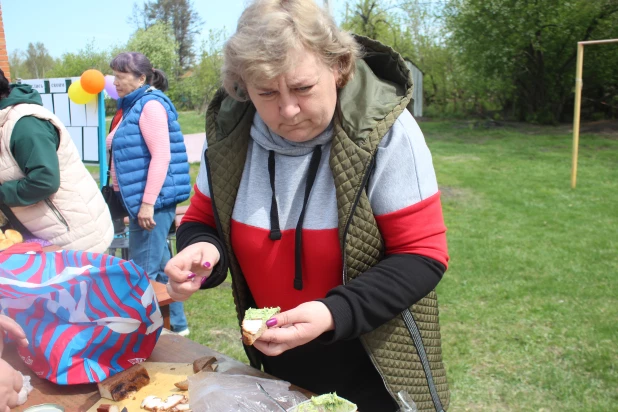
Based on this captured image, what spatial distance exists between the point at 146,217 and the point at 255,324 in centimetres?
245

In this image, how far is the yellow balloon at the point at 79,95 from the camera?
5012mm

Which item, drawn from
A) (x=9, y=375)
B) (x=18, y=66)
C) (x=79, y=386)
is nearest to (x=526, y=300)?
(x=79, y=386)

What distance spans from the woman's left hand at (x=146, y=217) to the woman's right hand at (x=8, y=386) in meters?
2.18

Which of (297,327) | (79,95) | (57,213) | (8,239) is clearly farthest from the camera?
(79,95)

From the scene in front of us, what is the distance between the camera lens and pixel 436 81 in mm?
21438

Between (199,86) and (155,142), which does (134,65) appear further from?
(199,86)

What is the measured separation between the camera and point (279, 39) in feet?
3.80

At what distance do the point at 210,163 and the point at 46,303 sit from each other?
53 centimetres

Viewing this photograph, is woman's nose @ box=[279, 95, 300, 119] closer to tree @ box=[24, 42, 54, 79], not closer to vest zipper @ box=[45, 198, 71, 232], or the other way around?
vest zipper @ box=[45, 198, 71, 232]

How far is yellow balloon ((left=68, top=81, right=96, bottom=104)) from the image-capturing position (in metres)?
5.01

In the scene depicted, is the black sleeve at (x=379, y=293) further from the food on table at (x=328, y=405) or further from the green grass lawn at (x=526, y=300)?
the green grass lawn at (x=526, y=300)

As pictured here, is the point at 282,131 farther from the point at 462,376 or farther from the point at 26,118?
the point at 462,376

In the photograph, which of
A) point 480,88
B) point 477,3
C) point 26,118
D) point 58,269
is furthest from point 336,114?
point 480,88

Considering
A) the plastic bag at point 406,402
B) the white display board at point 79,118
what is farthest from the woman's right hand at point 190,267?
the white display board at point 79,118
